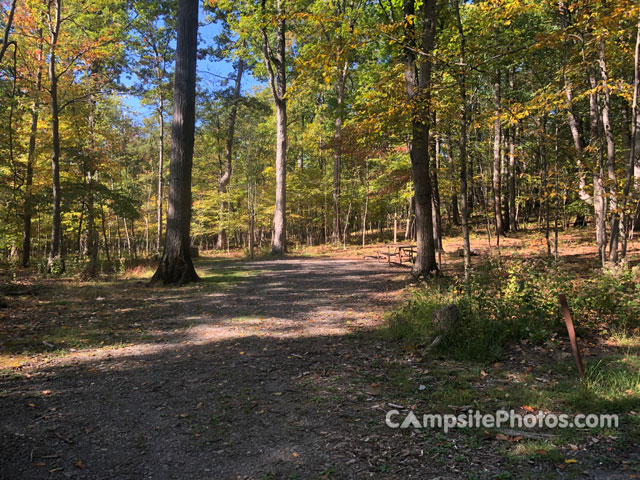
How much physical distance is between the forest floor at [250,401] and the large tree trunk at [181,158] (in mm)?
3129

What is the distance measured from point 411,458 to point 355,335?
303 cm

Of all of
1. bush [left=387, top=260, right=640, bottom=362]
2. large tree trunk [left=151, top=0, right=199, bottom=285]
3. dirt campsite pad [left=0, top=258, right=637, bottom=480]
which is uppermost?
large tree trunk [left=151, top=0, right=199, bottom=285]

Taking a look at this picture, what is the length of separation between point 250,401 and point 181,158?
8465 millimetres

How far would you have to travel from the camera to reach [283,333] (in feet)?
19.4

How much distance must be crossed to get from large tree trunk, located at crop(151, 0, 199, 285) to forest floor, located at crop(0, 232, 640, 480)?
313cm

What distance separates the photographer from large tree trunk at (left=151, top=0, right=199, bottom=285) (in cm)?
1013

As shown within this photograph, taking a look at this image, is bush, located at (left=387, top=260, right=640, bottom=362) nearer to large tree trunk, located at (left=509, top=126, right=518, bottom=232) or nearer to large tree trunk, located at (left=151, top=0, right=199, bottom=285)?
large tree trunk, located at (left=151, top=0, right=199, bottom=285)

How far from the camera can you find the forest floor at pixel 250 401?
2.60 meters

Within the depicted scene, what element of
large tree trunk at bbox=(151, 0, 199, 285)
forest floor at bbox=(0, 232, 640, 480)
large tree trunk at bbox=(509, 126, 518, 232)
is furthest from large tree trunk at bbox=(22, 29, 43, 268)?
large tree trunk at bbox=(509, 126, 518, 232)

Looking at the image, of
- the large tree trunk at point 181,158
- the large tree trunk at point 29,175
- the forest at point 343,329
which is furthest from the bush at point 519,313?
the large tree trunk at point 29,175

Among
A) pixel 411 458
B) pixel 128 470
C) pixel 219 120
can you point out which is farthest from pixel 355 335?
pixel 219 120

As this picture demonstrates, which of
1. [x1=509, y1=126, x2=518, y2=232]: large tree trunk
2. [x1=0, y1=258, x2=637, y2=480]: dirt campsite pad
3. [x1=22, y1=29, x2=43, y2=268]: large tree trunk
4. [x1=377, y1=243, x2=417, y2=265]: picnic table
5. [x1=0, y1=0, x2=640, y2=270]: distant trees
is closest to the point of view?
[x1=0, y1=258, x2=637, y2=480]: dirt campsite pad

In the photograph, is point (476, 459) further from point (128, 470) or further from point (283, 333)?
point (283, 333)

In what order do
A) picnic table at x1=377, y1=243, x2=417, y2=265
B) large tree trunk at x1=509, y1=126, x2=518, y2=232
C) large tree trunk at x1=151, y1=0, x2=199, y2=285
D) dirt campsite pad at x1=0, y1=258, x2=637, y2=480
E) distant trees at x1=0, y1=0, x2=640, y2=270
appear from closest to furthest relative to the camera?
dirt campsite pad at x1=0, y1=258, x2=637, y2=480 → distant trees at x1=0, y1=0, x2=640, y2=270 → large tree trunk at x1=151, y1=0, x2=199, y2=285 → picnic table at x1=377, y1=243, x2=417, y2=265 → large tree trunk at x1=509, y1=126, x2=518, y2=232
